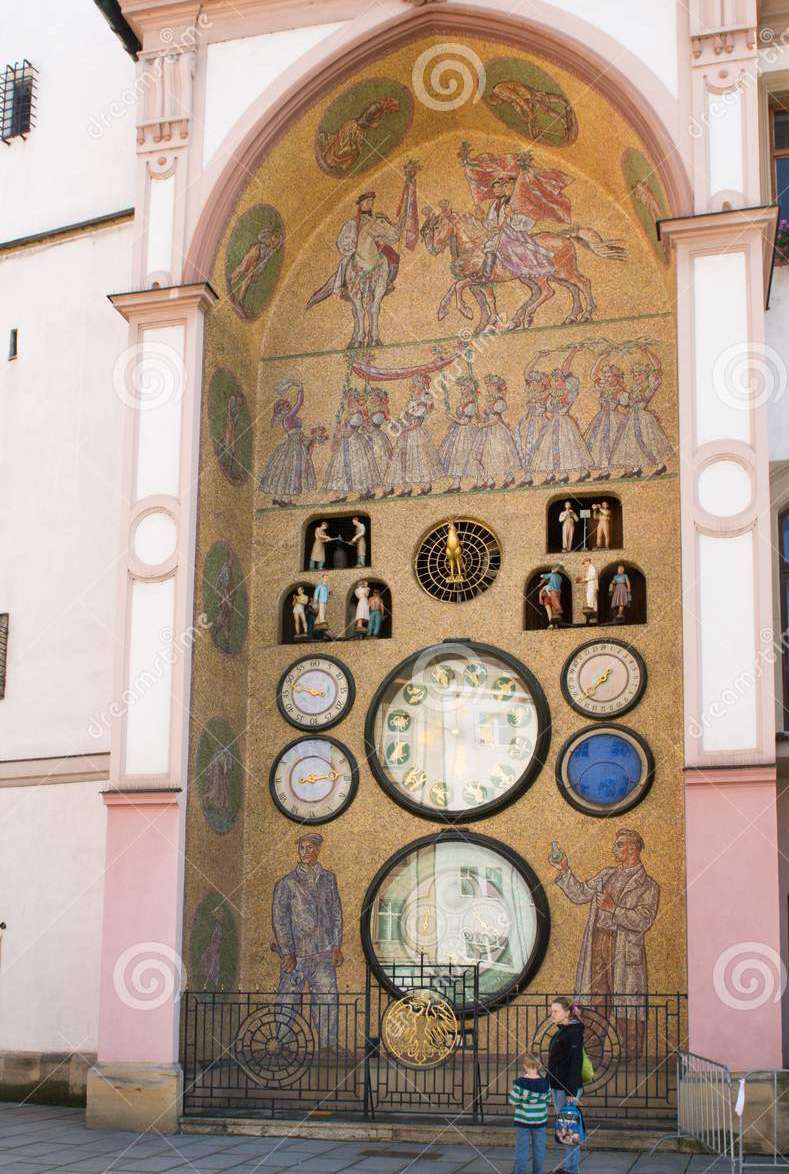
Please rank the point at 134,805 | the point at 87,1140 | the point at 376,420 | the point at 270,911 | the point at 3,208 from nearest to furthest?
the point at 87,1140, the point at 134,805, the point at 270,911, the point at 376,420, the point at 3,208

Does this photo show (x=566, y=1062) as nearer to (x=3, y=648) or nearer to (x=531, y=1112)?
(x=531, y=1112)

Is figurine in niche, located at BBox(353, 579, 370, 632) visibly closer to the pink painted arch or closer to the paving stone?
the pink painted arch

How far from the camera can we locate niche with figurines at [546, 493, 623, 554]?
15.7 metres

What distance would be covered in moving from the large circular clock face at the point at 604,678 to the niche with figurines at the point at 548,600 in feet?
1.34

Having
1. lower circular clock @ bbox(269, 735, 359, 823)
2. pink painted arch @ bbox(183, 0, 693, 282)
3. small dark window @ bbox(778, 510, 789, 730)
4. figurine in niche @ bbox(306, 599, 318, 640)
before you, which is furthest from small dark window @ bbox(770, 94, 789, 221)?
lower circular clock @ bbox(269, 735, 359, 823)

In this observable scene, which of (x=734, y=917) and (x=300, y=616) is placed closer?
(x=734, y=917)

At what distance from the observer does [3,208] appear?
19.0m

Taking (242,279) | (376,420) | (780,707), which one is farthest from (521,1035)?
(242,279)

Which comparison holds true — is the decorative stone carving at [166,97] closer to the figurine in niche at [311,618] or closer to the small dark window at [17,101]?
the small dark window at [17,101]

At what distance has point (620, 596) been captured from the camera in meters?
15.3

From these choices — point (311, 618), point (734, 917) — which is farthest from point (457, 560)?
point (734, 917)

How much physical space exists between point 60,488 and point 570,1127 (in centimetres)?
958

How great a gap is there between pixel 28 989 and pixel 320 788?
352cm

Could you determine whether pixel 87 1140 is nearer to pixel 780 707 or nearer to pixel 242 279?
pixel 780 707
